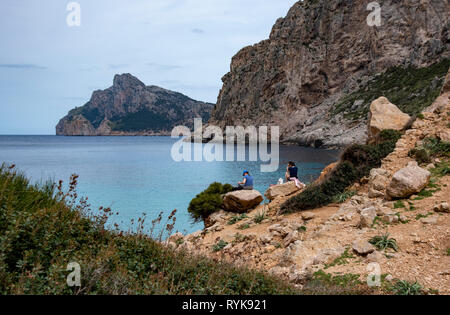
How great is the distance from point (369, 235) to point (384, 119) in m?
8.31

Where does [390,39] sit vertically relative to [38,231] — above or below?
above

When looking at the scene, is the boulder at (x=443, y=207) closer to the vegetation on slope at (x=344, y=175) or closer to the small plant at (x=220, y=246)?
the vegetation on slope at (x=344, y=175)

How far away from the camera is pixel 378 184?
9633mm

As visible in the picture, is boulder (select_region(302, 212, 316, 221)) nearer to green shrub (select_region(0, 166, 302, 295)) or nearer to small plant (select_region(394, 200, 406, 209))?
small plant (select_region(394, 200, 406, 209))

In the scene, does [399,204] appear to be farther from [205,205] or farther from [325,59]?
[325,59]

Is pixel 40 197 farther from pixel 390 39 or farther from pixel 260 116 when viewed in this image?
pixel 260 116

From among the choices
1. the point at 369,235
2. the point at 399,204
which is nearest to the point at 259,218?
the point at 399,204

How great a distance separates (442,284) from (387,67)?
91.4 meters

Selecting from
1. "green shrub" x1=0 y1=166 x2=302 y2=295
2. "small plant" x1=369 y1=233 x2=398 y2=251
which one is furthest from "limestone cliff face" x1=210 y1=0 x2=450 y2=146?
"green shrub" x1=0 y1=166 x2=302 y2=295

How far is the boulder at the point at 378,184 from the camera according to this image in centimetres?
944

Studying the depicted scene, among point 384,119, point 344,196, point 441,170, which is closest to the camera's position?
point 441,170

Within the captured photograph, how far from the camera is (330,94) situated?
9594 cm

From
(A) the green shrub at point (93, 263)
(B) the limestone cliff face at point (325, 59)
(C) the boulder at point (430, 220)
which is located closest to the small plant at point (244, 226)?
(C) the boulder at point (430, 220)

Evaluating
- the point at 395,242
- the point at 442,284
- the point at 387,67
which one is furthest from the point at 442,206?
the point at 387,67
